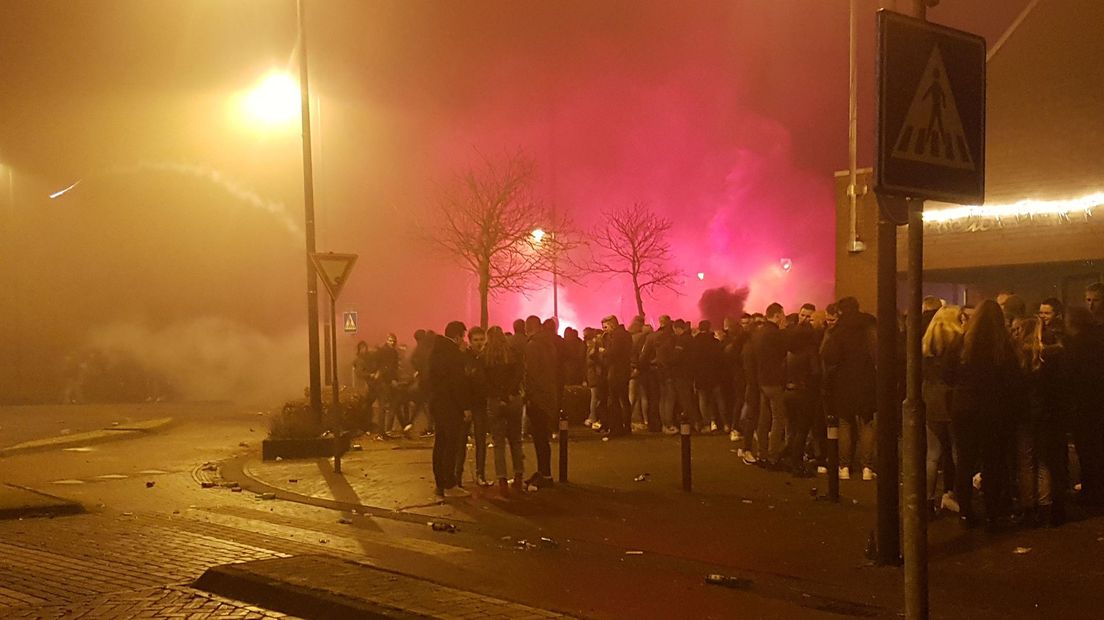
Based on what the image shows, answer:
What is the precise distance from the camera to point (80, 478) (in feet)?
44.5

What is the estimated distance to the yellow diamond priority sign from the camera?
43.5 feet

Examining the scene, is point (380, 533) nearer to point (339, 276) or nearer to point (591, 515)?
point (591, 515)

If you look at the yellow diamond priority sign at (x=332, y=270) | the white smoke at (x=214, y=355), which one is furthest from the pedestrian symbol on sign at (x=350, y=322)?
the white smoke at (x=214, y=355)

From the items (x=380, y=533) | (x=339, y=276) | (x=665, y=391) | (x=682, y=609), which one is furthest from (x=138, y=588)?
(x=665, y=391)

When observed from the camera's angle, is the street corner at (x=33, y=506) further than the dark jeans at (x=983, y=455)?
Yes

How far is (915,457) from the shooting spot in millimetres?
4762

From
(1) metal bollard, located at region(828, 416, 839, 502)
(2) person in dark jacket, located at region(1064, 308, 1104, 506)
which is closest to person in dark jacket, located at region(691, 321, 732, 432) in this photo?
(1) metal bollard, located at region(828, 416, 839, 502)

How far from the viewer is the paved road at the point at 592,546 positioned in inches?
265

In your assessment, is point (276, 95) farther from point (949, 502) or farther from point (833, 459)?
point (949, 502)

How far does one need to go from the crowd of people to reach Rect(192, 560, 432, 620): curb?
3862mm

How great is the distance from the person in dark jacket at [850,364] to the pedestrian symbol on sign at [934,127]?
5484 mm

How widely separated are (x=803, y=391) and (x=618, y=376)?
15.8ft

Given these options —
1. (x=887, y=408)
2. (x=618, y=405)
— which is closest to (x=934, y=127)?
(x=887, y=408)

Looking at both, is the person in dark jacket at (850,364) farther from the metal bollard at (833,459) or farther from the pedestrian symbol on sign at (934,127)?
the pedestrian symbol on sign at (934,127)
